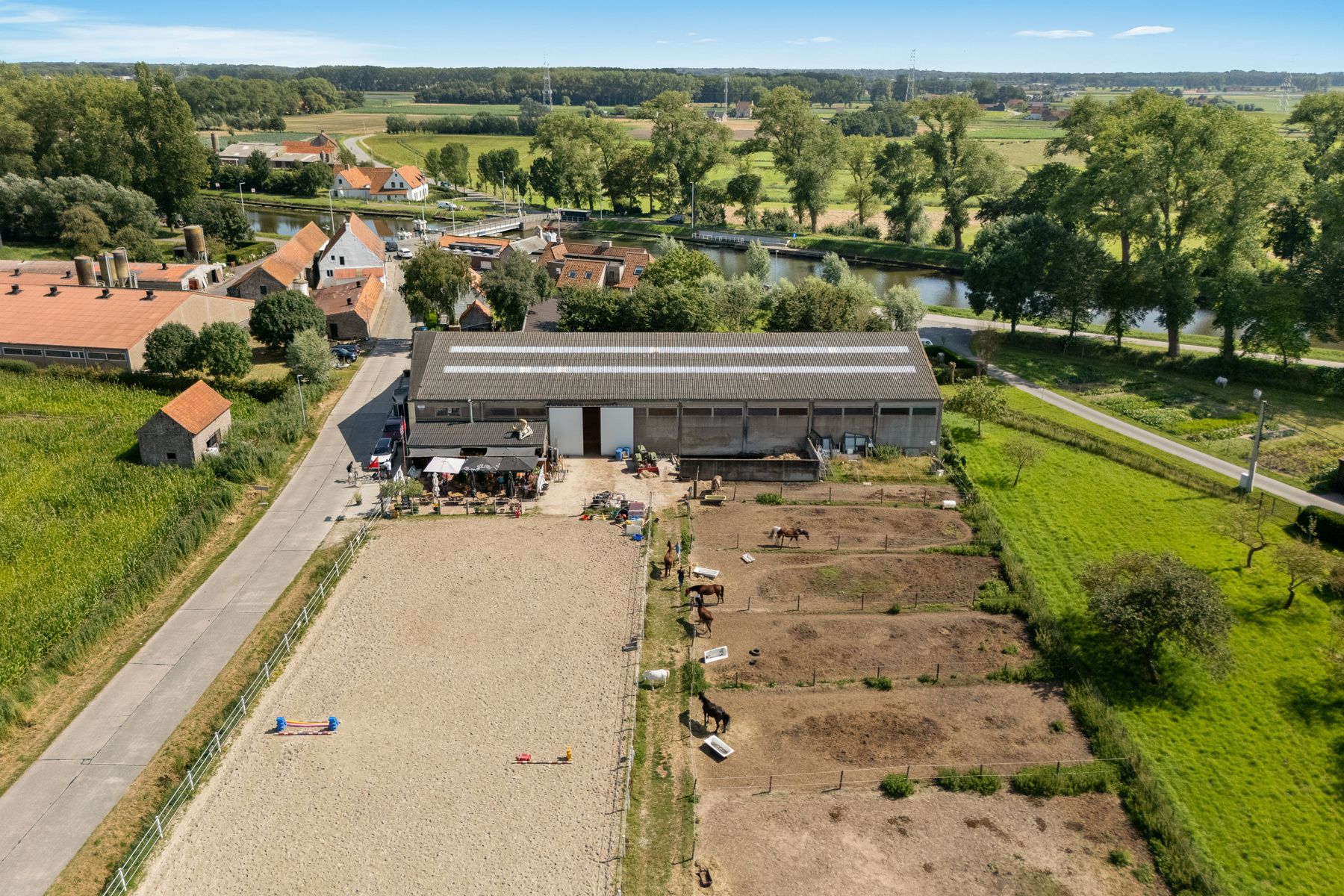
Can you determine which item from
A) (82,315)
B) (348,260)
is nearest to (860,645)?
(82,315)

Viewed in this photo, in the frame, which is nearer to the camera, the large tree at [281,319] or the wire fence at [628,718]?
the wire fence at [628,718]

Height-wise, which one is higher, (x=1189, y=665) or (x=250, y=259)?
(x=250, y=259)

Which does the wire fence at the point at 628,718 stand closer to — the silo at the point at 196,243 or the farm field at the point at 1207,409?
the farm field at the point at 1207,409

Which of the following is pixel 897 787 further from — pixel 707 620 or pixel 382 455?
pixel 382 455

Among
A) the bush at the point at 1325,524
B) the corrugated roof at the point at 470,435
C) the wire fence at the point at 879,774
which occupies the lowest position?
the wire fence at the point at 879,774

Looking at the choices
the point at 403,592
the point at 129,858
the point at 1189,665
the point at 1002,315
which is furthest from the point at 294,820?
the point at 1002,315

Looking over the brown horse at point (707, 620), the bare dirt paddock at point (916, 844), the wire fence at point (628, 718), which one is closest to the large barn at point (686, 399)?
the wire fence at point (628, 718)

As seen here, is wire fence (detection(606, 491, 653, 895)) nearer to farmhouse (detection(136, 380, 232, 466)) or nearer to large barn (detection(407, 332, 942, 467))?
large barn (detection(407, 332, 942, 467))

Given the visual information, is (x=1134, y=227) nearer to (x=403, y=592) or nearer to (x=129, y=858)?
(x=403, y=592)
